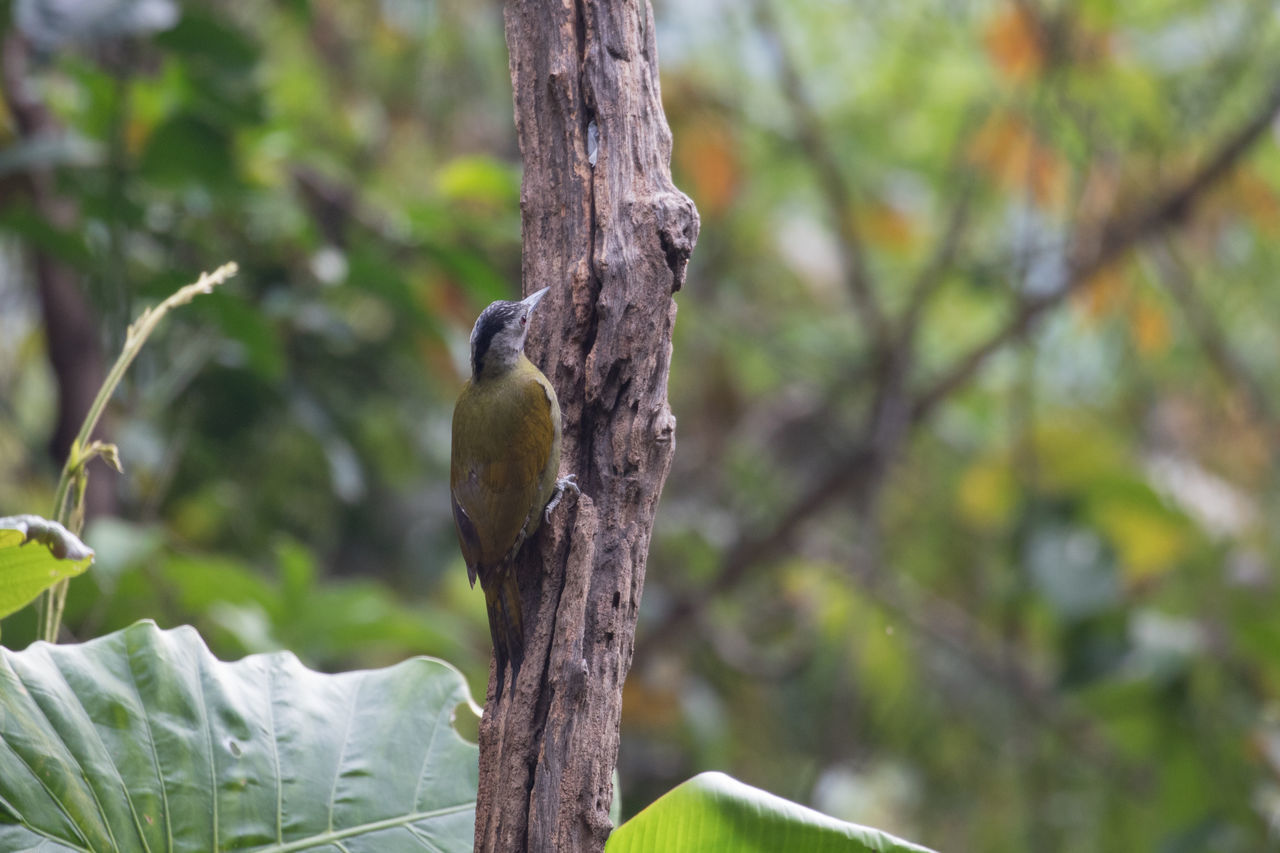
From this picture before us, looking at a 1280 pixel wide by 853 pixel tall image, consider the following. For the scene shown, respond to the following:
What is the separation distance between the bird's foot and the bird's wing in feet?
0.10

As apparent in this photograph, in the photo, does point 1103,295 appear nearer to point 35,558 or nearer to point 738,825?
point 738,825

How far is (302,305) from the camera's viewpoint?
3.44 meters

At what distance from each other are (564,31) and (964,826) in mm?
5050

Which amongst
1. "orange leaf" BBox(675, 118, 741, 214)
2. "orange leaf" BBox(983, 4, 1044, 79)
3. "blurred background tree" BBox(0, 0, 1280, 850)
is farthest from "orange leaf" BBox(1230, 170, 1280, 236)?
"orange leaf" BBox(675, 118, 741, 214)

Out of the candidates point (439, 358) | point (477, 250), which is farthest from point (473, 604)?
point (477, 250)

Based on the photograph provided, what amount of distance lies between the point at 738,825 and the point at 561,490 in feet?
1.87

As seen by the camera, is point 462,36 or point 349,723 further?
point 462,36

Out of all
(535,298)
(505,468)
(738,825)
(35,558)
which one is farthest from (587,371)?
(35,558)

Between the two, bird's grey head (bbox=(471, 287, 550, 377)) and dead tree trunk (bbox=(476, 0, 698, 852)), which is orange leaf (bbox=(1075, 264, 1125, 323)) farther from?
dead tree trunk (bbox=(476, 0, 698, 852))

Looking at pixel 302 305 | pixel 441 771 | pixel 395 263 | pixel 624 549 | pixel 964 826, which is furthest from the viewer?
pixel 964 826

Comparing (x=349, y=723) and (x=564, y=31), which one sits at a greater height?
(x=564, y=31)

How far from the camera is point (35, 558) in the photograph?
139 cm

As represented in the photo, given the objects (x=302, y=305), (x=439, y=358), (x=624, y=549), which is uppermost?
(x=439, y=358)

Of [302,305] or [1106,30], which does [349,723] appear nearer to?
[302,305]
